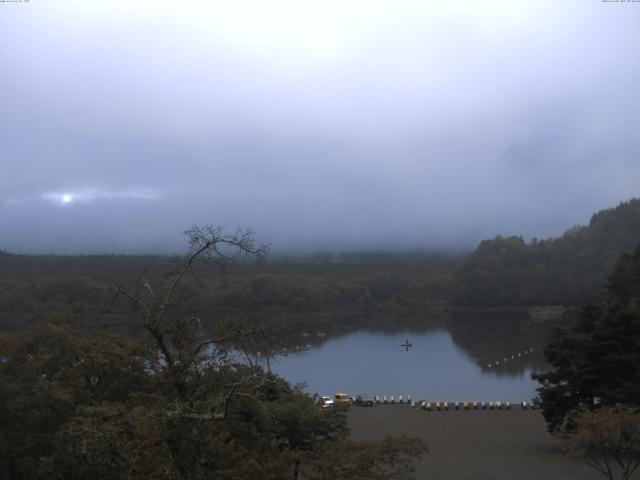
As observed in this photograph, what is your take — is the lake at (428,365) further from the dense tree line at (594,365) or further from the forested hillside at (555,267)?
the forested hillside at (555,267)

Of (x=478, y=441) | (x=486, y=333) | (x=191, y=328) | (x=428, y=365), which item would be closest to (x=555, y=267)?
(x=486, y=333)

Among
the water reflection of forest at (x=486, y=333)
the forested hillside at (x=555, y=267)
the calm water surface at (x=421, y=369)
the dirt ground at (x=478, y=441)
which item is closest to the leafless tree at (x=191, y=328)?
the dirt ground at (x=478, y=441)

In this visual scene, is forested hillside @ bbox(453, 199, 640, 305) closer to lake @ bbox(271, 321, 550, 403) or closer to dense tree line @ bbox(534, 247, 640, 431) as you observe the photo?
lake @ bbox(271, 321, 550, 403)

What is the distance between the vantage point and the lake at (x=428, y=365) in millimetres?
30891

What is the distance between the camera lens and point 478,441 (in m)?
17.8

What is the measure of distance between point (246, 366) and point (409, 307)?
83.9m

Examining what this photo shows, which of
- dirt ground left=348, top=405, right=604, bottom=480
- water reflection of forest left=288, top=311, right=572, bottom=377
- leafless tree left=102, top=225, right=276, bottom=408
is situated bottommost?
water reflection of forest left=288, top=311, right=572, bottom=377

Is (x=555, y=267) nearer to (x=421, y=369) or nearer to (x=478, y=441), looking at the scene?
(x=421, y=369)

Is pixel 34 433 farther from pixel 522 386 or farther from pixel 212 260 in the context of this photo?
pixel 522 386

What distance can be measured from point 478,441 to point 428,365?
22197 mm

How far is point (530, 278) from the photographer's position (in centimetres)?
8900

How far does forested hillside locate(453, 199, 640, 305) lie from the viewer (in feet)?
275

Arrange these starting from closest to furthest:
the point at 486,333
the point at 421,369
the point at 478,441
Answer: the point at 478,441
the point at 421,369
the point at 486,333

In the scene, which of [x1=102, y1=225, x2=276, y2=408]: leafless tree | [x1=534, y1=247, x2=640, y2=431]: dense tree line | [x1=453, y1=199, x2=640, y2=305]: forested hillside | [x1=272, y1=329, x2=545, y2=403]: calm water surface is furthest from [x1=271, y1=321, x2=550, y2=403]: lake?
[x1=453, y1=199, x2=640, y2=305]: forested hillside
